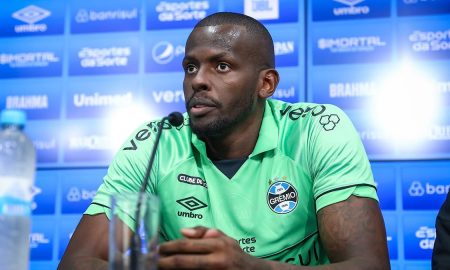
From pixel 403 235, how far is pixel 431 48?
75cm

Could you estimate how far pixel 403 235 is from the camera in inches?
95.3

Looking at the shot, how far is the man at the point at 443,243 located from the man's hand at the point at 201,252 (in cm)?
65

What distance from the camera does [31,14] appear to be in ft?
9.30

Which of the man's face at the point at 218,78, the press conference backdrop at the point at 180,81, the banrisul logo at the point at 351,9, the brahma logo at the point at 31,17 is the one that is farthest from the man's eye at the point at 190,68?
the brahma logo at the point at 31,17

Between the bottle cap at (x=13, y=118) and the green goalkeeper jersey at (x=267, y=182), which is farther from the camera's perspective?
the green goalkeeper jersey at (x=267, y=182)

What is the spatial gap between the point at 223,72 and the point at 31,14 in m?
1.49

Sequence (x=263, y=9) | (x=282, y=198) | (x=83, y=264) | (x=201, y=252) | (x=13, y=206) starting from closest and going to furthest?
(x=13, y=206) < (x=201, y=252) < (x=83, y=264) < (x=282, y=198) < (x=263, y=9)

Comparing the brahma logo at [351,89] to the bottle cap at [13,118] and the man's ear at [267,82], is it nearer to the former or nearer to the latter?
the man's ear at [267,82]

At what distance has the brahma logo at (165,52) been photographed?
268 centimetres

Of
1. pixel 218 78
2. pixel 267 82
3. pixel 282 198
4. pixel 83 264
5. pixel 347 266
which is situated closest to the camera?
pixel 347 266

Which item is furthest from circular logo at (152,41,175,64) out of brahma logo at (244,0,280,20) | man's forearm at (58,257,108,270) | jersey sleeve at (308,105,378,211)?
man's forearm at (58,257,108,270)

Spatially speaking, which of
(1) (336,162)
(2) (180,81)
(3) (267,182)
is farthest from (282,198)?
(2) (180,81)

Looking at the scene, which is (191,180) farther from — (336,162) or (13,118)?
(13,118)

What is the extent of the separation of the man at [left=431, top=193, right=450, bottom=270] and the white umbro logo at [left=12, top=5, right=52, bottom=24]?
196 cm
